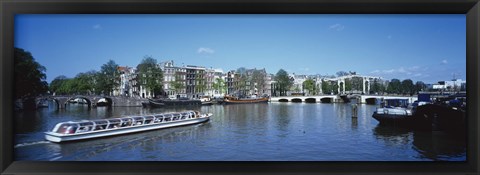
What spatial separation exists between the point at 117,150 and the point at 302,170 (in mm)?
4390

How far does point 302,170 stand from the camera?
112 inches

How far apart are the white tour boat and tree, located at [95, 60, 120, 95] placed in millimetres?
3434

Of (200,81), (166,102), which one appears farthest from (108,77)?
(200,81)

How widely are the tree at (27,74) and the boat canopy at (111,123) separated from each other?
3.16 feet

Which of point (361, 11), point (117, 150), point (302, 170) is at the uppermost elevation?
point (361, 11)

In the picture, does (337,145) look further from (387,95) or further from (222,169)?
(387,95)

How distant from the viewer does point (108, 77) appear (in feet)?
40.8

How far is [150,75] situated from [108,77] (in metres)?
1.67

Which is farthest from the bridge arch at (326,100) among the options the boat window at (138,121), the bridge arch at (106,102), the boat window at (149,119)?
the boat window at (138,121)

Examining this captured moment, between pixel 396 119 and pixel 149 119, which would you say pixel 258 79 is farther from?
pixel 149 119

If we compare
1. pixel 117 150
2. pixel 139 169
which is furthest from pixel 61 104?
pixel 139 169

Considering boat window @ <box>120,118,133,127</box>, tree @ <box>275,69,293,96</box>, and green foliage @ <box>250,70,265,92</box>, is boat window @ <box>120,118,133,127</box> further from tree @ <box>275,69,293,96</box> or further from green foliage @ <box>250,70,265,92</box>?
tree @ <box>275,69,293,96</box>

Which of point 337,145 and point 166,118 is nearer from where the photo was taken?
point 337,145

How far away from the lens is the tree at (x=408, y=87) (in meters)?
10.6
